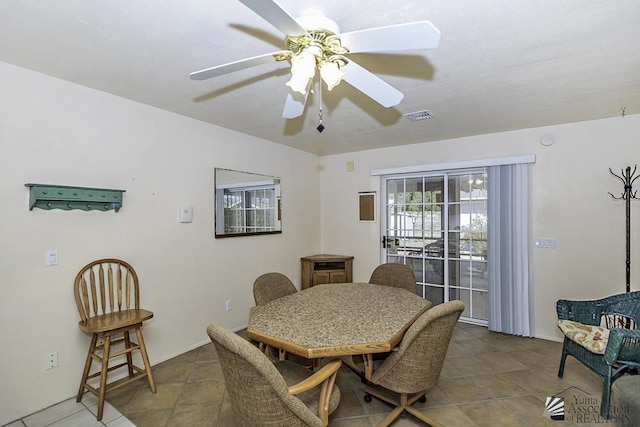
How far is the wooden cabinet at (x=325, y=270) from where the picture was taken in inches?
175

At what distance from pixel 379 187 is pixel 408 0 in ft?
10.5

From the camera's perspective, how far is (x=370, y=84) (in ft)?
5.64

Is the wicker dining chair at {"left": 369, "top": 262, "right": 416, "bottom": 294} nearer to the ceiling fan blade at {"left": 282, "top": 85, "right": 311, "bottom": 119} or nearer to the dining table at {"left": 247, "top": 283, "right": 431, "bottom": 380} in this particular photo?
the dining table at {"left": 247, "top": 283, "right": 431, "bottom": 380}

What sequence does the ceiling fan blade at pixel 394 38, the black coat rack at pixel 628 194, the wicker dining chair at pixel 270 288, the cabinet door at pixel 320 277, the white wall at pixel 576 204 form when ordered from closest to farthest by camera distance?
the ceiling fan blade at pixel 394 38 → the wicker dining chair at pixel 270 288 → the black coat rack at pixel 628 194 → the white wall at pixel 576 204 → the cabinet door at pixel 320 277

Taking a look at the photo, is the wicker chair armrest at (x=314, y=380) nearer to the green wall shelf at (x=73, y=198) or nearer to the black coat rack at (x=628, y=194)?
the green wall shelf at (x=73, y=198)

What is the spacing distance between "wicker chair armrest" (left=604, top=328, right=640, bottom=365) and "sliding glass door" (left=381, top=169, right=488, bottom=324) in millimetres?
1768

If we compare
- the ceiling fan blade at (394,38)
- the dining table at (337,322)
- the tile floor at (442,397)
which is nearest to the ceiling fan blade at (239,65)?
the ceiling fan blade at (394,38)

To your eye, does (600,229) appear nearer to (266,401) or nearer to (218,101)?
(266,401)

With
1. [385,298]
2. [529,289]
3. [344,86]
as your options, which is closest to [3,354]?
[385,298]

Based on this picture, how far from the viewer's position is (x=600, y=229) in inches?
126

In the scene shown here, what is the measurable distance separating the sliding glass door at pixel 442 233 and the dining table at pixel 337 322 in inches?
68.8

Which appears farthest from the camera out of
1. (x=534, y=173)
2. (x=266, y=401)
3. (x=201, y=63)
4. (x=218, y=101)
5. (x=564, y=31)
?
(x=534, y=173)

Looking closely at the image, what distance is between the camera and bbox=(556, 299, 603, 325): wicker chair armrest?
8.83 ft

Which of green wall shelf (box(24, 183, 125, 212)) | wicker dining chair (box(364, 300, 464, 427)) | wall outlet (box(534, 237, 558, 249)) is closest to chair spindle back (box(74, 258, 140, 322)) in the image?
green wall shelf (box(24, 183, 125, 212))
